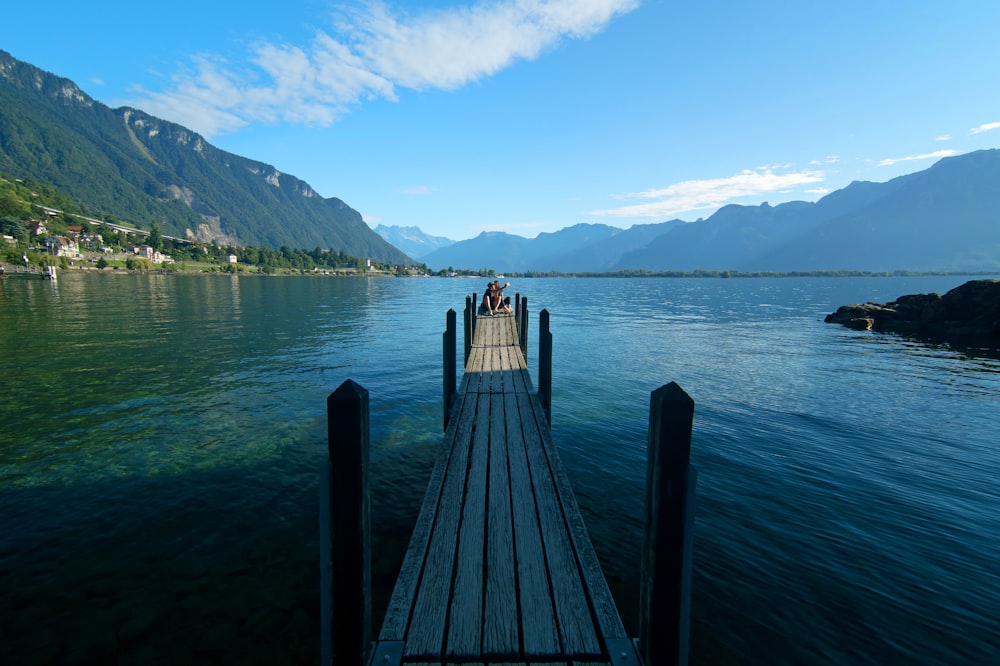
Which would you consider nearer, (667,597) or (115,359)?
(667,597)

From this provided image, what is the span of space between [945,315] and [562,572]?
148 feet

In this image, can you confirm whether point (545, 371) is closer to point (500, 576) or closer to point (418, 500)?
point (418, 500)

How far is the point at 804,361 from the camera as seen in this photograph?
2316 cm

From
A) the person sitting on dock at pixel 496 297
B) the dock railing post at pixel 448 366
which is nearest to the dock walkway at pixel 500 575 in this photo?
the dock railing post at pixel 448 366

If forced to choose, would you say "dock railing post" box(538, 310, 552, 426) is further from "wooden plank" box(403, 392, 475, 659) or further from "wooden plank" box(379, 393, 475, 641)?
"wooden plank" box(403, 392, 475, 659)

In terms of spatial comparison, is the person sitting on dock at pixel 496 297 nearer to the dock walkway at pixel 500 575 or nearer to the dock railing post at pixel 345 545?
the dock walkway at pixel 500 575

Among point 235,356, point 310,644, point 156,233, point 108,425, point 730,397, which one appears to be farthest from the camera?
point 156,233

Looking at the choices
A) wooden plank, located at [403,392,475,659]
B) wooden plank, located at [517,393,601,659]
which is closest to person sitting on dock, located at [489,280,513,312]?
wooden plank, located at [517,393,601,659]

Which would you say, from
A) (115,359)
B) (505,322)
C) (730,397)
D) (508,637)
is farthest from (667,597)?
(115,359)

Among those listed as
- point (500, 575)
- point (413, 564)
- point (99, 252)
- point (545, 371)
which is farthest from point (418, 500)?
point (99, 252)

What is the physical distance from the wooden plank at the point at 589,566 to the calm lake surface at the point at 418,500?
6.00 feet

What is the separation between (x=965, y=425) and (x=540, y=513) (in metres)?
16.4

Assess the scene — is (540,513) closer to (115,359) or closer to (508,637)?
(508,637)

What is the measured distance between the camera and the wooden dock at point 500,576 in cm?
365
